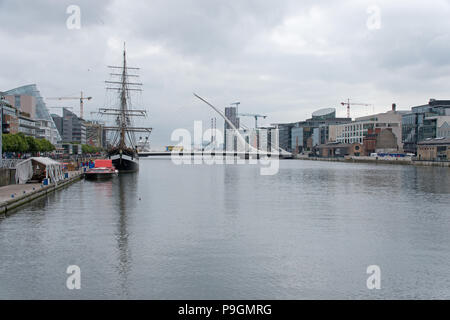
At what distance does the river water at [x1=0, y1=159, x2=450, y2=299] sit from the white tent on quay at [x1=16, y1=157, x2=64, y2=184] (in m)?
12.0

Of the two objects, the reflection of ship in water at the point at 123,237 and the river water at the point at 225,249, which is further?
the reflection of ship in water at the point at 123,237

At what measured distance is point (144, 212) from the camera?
3556 centimetres

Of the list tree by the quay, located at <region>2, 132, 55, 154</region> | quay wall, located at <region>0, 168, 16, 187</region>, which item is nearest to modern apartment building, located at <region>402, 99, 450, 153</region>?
tree by the quay, located at <region>2, 132, 55, 154</region>

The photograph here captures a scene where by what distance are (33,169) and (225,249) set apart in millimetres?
39004

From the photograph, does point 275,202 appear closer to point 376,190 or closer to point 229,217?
point 229,217

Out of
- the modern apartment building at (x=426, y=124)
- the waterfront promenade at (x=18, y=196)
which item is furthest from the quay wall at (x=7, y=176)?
the modern apartment building at (x=426, y=124)

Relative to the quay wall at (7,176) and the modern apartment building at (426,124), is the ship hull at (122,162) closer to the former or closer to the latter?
the quay wall at (7,176)

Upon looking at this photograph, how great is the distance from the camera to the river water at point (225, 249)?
17.0 metres

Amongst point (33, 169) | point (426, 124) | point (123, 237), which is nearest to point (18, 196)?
point (123, 237)

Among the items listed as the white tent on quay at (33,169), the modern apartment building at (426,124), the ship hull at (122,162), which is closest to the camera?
the white tent on quay at (33,169)

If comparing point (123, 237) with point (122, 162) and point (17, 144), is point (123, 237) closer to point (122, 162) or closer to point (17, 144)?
point (17, 144)

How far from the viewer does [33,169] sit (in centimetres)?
5488

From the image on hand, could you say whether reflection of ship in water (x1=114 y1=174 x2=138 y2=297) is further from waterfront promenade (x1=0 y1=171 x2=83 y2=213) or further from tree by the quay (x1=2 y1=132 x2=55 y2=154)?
tree by the quay (x1=2 y1=132 x2=55 y2=154)

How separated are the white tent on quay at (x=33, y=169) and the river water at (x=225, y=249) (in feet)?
39.2
